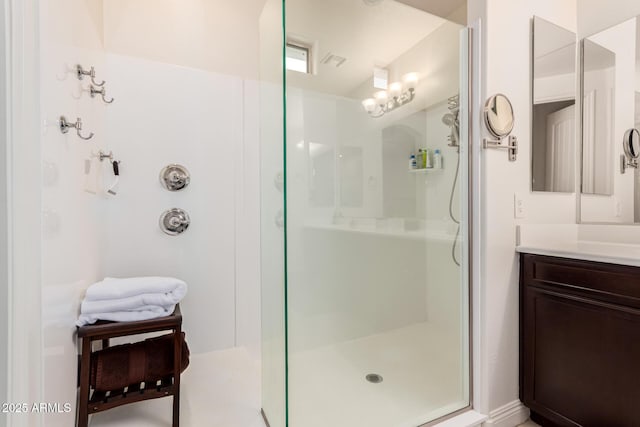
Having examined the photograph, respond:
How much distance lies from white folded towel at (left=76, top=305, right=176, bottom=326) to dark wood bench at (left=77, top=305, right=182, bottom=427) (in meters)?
0.02

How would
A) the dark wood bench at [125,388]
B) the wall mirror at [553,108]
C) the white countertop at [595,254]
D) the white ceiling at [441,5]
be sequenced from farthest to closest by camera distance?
the white ceiling at [441,5]
the wall mirror at [553,108]
the dark wood bench at [125,388]
the white countertop at [595,254]

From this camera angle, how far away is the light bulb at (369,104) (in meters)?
1.88

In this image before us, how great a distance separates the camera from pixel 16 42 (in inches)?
29.8

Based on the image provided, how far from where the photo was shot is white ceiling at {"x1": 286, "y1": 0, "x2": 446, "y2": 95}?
156 cm

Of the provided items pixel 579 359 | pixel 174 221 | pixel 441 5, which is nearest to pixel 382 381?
pixel 579 359

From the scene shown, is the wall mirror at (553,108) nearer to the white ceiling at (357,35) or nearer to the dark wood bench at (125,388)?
the white ceiling at (357,35)

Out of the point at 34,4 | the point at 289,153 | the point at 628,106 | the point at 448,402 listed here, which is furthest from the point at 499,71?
the point at 34,4

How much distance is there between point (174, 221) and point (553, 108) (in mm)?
2461

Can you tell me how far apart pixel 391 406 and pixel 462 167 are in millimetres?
1323

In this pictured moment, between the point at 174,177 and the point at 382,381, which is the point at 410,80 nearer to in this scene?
the point at 174,177

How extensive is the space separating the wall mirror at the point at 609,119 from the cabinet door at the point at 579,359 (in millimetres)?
755

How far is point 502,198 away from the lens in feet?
4.69

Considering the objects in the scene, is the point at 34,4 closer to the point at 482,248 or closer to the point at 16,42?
the point at 16,42

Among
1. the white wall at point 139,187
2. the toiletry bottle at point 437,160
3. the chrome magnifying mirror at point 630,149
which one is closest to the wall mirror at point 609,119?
the chrome magnifying mirror at point 630,149
